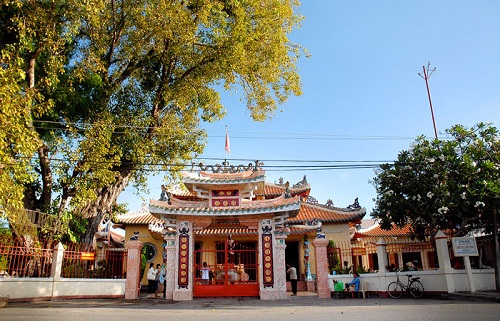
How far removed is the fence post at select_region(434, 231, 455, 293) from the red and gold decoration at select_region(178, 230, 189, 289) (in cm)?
821

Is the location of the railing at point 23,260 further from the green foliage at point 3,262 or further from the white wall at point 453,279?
the white wall at point 453,279

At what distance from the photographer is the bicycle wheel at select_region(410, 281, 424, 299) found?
12500 mm

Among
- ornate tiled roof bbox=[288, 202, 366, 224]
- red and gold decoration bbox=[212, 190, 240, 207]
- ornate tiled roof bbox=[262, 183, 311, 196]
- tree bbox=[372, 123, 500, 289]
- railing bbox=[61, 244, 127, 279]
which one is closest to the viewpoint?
tree bbox=[372, 123, 500, 289]

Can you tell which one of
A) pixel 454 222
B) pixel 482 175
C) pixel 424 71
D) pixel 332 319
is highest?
pixel 424 71

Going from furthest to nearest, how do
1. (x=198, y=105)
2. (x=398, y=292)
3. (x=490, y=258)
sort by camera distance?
(x=198, y=105)
(x=490, y=258)
(x=398, y=292)

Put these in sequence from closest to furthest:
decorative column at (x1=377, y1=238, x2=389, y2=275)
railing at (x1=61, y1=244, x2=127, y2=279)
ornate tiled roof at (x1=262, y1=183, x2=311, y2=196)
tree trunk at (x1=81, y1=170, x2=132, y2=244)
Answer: decorative column at (x1=377, y1=238, x2=389, y2=275), railing at (x1=61, y1=244, x2=127, y2=279), tree trunk at (x1=81, y1=170, x2=132, y2=244), ornate tiled roof at (x1=262, y1=183, x2=311, y2=196)

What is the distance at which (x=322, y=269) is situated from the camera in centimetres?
1337

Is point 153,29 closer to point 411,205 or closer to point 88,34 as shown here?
point 88,34

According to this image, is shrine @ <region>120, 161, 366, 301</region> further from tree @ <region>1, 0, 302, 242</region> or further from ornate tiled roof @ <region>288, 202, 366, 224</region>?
ornate tiled roof @ <region>288, 202, 366, 224</region>

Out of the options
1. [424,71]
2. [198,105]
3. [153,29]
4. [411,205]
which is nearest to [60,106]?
[153,29]

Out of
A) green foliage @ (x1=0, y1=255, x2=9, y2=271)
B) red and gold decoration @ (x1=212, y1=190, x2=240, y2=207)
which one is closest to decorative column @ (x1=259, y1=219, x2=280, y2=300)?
red and gold decoration @ (x1=212, y1=190, x2=240, y2=207)

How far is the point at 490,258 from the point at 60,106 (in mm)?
15985

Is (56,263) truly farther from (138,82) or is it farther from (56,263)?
(138,82)

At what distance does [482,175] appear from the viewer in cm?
1191
